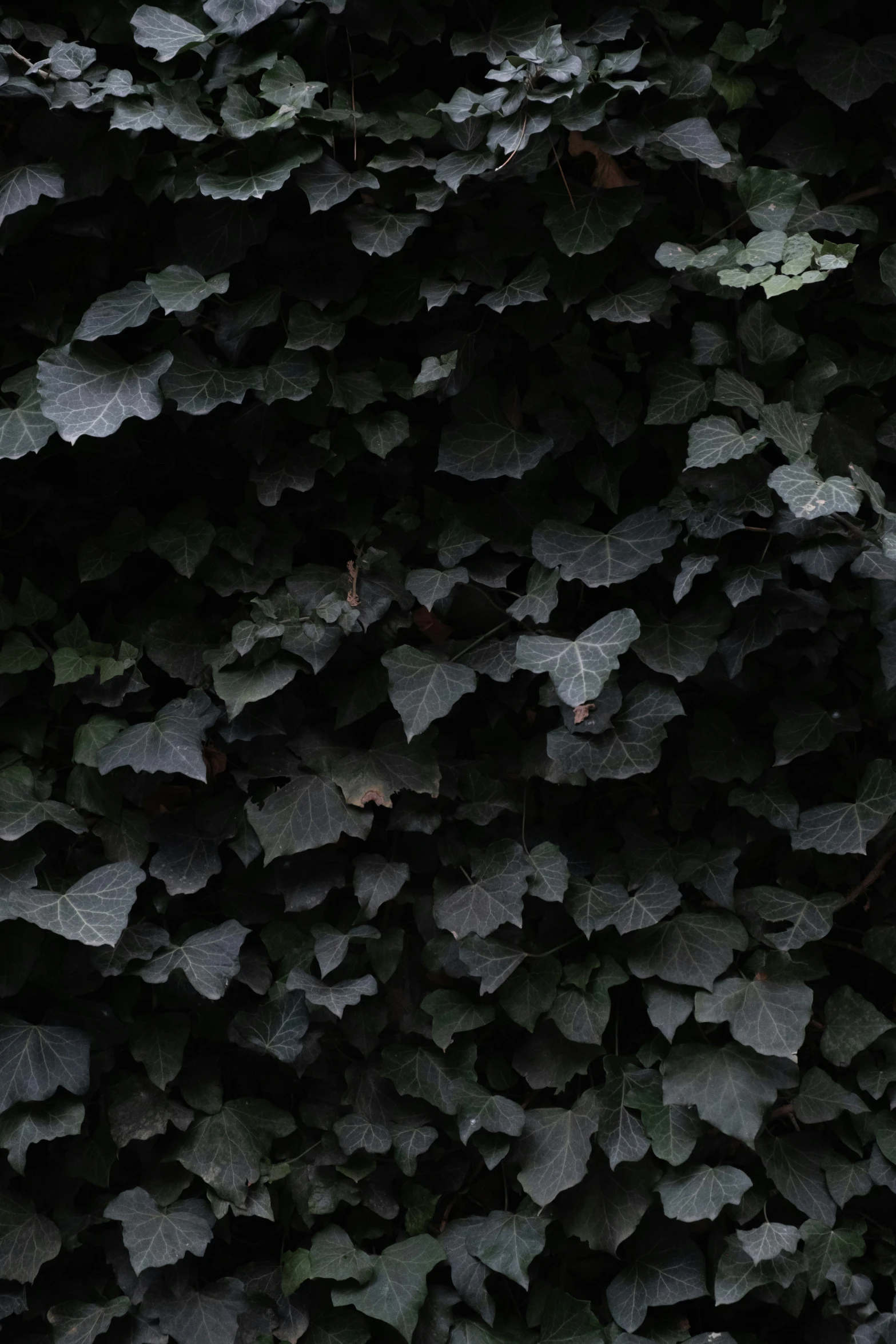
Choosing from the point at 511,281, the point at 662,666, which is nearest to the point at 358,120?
the point at 511,281

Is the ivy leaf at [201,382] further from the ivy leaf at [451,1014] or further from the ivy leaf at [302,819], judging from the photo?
the ivy leaf at [451,1014]

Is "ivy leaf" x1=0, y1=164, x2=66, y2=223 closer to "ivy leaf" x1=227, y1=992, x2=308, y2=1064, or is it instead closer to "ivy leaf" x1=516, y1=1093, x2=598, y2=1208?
"ivy leaf" x1=227, y1=992, x2=308, y2=1064

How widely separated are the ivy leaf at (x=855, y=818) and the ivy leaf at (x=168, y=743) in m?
1.04

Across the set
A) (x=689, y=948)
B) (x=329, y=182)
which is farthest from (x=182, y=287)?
(x=689, y=948)

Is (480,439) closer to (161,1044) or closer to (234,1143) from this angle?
(161,1044)

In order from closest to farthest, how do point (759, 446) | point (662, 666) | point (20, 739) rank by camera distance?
point (759, 446) < point (662, 666) < point (20, 739)

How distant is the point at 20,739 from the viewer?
6.43 feet

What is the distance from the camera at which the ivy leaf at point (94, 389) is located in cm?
171

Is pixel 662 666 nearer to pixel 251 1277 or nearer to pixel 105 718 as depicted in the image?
pixel 105 718

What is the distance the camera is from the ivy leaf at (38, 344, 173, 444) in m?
1.71

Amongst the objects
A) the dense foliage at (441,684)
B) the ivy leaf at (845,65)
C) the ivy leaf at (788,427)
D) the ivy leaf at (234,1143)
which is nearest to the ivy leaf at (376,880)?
the dense foliage at (441,684)

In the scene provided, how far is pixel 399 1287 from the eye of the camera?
1.91 meters

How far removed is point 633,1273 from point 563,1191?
194mm

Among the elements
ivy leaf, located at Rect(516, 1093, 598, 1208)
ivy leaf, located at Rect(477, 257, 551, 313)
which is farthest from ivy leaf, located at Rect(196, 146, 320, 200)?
ivy leaf, located at Rect(516, 1093, 598, 1208)
